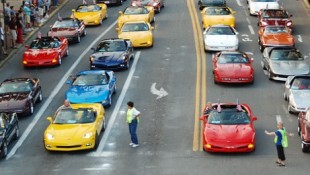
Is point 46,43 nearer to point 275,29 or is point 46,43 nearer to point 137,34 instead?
point 137,34

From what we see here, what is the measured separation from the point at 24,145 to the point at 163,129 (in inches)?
202

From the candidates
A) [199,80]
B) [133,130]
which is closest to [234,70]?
[199,80]

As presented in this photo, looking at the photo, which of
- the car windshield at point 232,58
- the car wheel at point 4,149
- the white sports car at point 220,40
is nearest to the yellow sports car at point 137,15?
the white sports car at point 220,40

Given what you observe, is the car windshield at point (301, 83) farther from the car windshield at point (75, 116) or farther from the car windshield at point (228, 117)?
the car windshield at point (75, 116)

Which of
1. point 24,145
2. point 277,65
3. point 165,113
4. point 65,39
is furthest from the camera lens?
point 65,39

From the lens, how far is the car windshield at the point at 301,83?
30953 mm

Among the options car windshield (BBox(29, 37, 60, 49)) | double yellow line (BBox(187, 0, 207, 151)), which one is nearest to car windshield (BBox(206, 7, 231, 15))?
double yellow line (BBox(187, 0, 207, 151))

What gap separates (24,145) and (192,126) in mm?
6275

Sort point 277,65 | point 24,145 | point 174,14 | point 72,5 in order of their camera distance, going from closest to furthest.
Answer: point 24,145
point 277,65
point 174,14
point 72,5

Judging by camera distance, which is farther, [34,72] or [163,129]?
[34,72]

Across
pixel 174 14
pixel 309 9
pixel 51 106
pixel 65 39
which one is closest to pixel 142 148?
pixel 51 106

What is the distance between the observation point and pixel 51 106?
32.4 m

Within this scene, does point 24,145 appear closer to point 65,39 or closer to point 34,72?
point 34,72

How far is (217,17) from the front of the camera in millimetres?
46656
